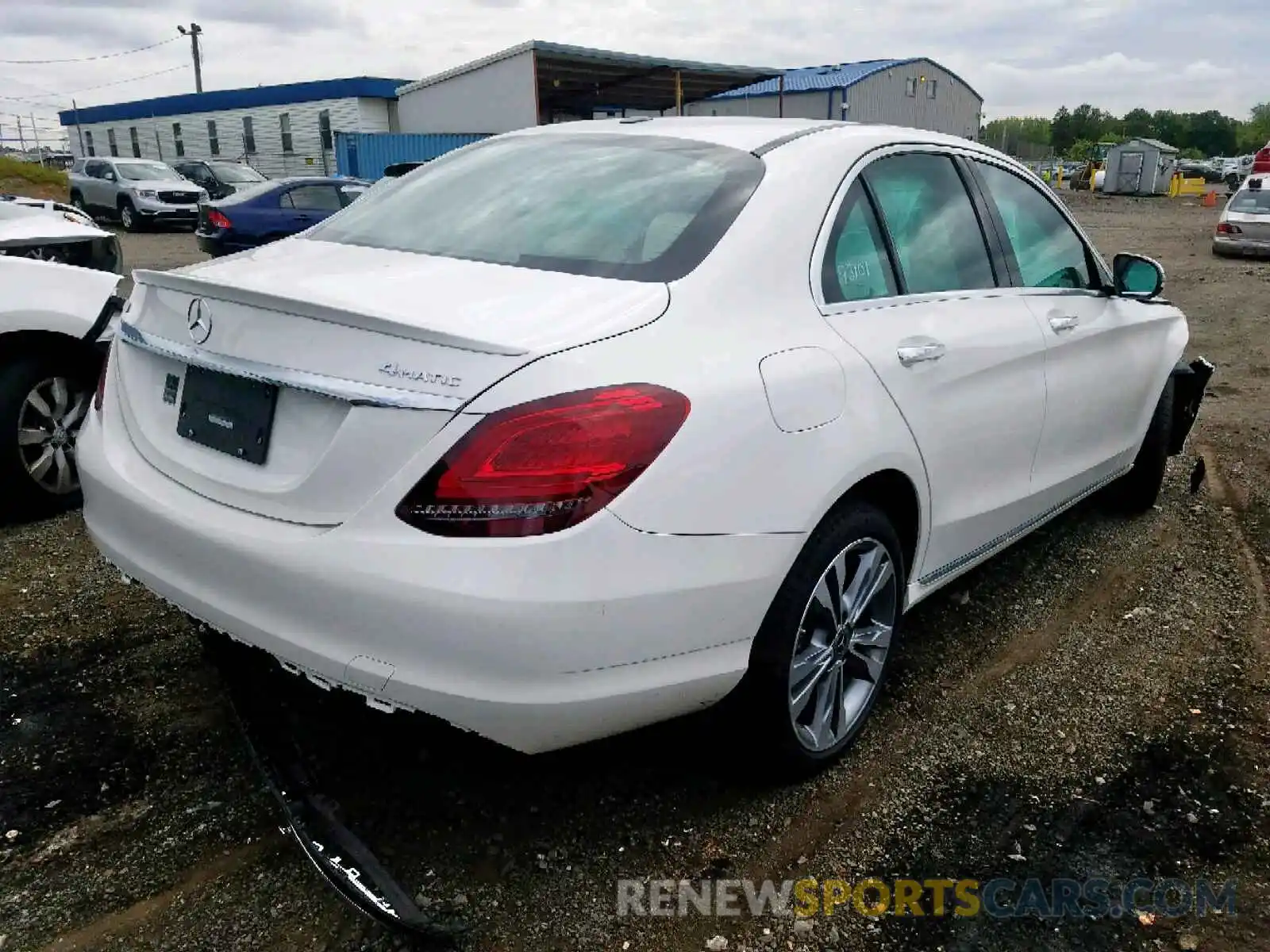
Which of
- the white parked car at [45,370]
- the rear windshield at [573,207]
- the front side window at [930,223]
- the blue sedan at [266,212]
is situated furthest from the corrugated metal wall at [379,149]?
the front side window at [930,223]

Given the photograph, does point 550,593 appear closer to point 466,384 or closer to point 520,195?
point 466,384

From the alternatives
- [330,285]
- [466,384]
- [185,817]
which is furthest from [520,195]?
[185,817]

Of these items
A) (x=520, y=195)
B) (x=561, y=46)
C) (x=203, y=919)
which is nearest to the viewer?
(x=203, y=919)

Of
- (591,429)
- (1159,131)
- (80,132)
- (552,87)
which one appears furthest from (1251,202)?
(1159,131)

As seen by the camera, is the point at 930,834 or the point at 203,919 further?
the point at 930,834

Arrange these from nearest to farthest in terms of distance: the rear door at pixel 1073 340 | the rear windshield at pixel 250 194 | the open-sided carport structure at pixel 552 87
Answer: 1. the rear door at pixel 1073 340
2. the rear windshield at pixel 250 194
3. the open-sided carport structure at pixel 552 87

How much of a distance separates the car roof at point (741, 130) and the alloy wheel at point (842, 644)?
46.8 inches

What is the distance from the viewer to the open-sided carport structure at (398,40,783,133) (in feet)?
69.2

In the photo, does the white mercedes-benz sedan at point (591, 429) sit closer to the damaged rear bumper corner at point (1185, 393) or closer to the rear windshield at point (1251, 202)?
the damaged rear bumper corner at point (1185, 393)

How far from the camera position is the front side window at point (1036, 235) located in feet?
11.5

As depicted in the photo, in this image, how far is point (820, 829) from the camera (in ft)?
8.30

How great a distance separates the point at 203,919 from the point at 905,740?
188 cm

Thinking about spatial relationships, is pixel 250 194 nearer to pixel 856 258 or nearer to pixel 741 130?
pixel 741 130

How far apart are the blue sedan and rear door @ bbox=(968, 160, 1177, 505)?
11.8 metres
